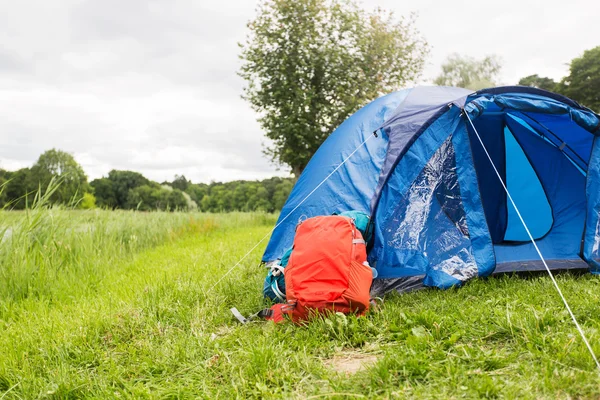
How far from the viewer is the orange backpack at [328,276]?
2.74 metres

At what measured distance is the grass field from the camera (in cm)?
200

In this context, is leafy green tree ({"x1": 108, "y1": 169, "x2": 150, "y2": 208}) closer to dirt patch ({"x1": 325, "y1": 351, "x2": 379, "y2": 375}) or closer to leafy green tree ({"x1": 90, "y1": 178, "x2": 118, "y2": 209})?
leafy green tree ({"x1": 90, "y1": 178, "x2": 118, "y2": 209})

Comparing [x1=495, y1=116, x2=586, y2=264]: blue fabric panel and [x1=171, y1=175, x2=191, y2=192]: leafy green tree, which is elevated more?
[x1=171, y1=175, x2=191, y2=192]: leafy green tree

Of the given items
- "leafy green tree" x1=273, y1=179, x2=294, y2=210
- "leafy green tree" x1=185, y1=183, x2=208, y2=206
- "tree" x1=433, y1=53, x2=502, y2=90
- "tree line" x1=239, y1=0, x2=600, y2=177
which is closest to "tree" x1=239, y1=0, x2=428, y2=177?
"tree line" x1=239, y1=0, x2=600, y2=177

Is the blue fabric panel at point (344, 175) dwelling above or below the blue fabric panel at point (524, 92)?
below

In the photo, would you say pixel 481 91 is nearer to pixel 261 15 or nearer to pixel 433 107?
pixel 433 107

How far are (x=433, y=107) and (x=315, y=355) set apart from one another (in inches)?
89.9

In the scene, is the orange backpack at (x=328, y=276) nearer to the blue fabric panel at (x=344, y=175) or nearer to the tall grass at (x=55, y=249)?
the blue fabric panel at (x=344, y=175)

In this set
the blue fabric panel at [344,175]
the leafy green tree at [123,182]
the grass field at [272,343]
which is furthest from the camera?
the leafy green tree at [123,182]

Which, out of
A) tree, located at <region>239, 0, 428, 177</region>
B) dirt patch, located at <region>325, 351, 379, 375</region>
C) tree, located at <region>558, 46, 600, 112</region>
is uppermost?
tree, located at <region>558, 46, 600, 112</region>

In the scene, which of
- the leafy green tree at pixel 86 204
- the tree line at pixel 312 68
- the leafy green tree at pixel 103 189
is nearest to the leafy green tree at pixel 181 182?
the leafy green tree at pixel 103 189

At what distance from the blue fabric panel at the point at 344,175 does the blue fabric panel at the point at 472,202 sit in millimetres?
621

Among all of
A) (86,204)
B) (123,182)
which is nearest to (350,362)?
(86,204)

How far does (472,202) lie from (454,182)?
22 cm
